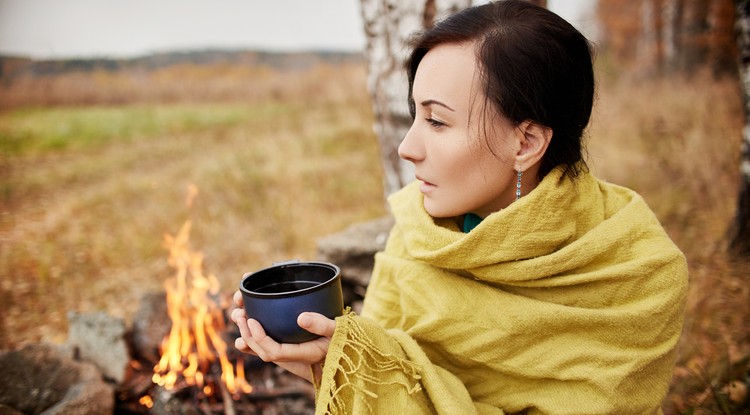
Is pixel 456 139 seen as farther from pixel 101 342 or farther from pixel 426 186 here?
pixel 101 342

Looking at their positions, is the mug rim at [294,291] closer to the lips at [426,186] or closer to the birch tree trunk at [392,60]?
the lips at [426,186]

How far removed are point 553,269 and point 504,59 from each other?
24.6 inches

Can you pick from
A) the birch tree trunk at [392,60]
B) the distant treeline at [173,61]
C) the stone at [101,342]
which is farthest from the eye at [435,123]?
the distant treeline at [173,61]

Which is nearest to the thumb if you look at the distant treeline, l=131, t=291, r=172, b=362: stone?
l=131, t=291, r=172, b=362: stone

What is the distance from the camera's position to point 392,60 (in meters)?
2.81

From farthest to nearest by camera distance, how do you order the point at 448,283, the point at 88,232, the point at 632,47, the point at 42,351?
the point at 632,47, the point at 88,232, the point at 42,351, the point at 448,283

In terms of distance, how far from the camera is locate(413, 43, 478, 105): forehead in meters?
1.34

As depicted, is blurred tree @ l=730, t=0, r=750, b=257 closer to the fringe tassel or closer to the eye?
the eye

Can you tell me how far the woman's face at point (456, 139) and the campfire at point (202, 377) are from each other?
5.03 feet

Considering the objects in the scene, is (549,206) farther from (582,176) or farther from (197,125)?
(197,125)

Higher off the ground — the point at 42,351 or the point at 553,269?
the point at 553,269

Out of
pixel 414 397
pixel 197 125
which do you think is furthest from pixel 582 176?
pixel 197 125

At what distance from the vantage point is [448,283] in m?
1.51

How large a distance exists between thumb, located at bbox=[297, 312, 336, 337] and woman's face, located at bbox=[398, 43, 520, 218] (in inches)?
19.6
